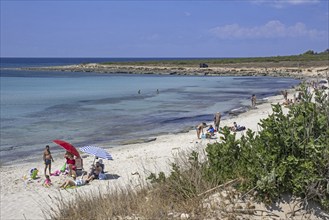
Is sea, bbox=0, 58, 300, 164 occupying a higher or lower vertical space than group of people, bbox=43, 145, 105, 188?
lower

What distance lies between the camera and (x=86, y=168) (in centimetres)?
1598

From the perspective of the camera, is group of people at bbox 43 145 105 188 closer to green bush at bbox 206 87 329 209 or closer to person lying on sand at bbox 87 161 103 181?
person lying on sand at bbox 87 161 103 181

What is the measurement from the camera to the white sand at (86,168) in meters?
11.5

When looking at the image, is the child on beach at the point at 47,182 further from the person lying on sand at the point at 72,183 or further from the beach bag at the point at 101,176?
the beach bag at the point at 101,176

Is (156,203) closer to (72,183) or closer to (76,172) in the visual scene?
(72,183)

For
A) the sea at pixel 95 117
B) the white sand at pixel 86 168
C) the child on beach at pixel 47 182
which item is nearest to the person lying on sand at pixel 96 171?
the white sand at pixel 86 168

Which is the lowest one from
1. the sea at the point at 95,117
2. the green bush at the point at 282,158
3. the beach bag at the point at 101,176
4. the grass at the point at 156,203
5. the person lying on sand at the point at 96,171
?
the sea at the point at 95,117

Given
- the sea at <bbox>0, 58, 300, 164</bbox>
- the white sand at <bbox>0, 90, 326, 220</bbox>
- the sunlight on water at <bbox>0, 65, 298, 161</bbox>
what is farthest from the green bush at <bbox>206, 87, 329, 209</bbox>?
the sunlight on water at <bbox>0, 65, 298, 161</bbox>

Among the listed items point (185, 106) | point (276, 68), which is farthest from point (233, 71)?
A: point (185, 106)

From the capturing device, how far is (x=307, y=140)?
554cm

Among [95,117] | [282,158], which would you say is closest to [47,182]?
[282,158]

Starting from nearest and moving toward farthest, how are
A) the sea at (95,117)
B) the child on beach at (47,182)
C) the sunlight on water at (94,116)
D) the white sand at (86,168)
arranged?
the white sand at (86,168)
the child on beach at (47,182)
the sea at (95,117)
the sunlight on water at (94,116)

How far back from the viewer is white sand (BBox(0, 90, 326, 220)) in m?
11.5


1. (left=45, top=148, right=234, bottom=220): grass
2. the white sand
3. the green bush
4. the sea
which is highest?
the green bush
